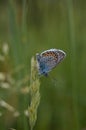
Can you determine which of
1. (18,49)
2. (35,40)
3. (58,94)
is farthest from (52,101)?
(35,40)

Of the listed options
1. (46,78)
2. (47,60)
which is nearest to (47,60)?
(47,60)

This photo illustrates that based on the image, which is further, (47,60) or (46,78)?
(46,78)

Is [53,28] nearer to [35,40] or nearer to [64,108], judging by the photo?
[35,40]

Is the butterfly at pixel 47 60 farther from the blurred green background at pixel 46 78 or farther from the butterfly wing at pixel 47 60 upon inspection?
the blurred green background at pixel 46 78

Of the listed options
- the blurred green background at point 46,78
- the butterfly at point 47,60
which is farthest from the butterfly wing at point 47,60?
the blurred green background at point 46,78

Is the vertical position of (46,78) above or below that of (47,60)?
below

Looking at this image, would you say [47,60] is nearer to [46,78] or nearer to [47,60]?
[47,60]

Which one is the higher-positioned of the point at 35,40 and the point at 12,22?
the point at 12,22
